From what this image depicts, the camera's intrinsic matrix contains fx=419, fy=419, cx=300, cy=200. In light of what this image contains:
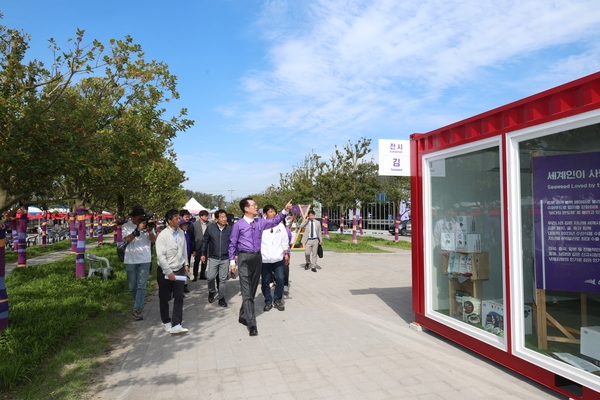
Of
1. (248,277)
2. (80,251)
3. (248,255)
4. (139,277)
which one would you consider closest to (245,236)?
(248,255)

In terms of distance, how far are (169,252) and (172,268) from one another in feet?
0.76

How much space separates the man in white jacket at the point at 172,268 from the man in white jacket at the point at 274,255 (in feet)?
5.08

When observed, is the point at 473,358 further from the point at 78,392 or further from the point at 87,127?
the point at 87,127

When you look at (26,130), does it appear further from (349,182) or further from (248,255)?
(349,182)

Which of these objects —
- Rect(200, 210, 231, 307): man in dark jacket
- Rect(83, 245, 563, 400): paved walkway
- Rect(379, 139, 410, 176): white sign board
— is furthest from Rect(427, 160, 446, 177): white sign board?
Rect(200, 210, 231, 307): man in dark jacket

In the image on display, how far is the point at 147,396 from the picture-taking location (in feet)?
12.4

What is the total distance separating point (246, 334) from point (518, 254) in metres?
3.52

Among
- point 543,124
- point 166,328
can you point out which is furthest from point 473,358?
point 166,328

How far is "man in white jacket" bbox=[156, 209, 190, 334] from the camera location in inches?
223

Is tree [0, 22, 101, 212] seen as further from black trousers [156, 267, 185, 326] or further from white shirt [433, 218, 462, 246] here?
white shirt [433, 218, 462, 246]

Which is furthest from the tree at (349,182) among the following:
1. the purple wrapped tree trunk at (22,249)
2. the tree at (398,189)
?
the purple wrapped tree trunk at (22,249)

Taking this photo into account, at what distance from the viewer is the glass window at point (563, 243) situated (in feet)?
12.2

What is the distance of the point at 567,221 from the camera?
12.7 ft

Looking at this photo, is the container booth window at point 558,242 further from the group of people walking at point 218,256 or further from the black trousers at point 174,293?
the black trousers at point 174,293
